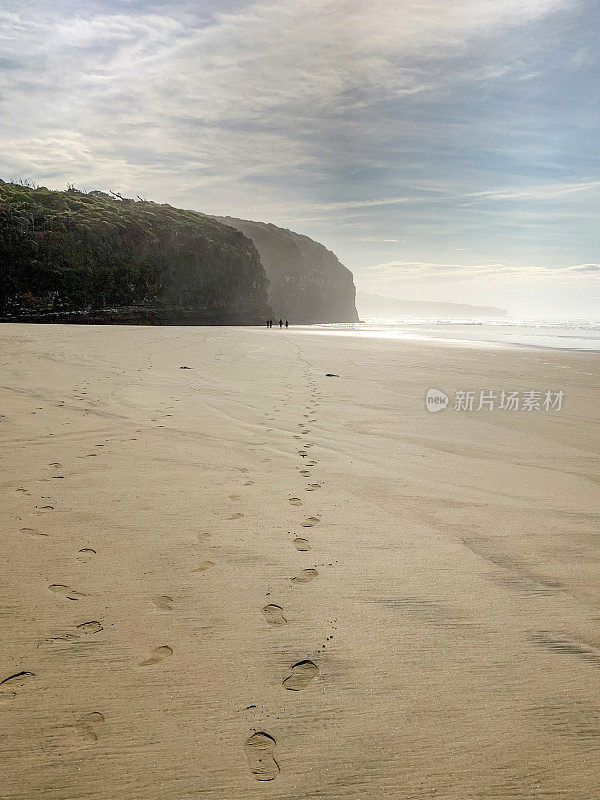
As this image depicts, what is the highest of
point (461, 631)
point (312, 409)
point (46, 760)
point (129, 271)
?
point (129, 271)

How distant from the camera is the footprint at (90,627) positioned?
6.41 feet

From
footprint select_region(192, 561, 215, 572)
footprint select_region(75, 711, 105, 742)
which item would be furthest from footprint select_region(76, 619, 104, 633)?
footprint select_region(192, 561, 215, 572)

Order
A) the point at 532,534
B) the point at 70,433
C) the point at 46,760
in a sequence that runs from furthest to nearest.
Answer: the point at 70,433
the point at 532,534
the point at 46,760

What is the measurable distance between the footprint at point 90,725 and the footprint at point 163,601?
569 millimetres

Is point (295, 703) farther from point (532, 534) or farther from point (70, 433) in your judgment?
point (70, 433)

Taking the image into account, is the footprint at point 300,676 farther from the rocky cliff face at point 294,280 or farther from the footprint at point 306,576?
the rocky cliff face at point 294,280

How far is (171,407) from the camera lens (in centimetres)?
623

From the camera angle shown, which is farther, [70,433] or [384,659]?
[70,433]

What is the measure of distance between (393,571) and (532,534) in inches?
42.2

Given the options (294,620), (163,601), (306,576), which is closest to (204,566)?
(163,601)

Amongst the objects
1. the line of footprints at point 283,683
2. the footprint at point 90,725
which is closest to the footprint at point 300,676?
the line of footprints at point 283,683

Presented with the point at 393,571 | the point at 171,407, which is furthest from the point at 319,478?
the point at 171,407

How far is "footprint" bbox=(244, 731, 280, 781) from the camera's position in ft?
4.61

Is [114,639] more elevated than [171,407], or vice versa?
[171,407]
